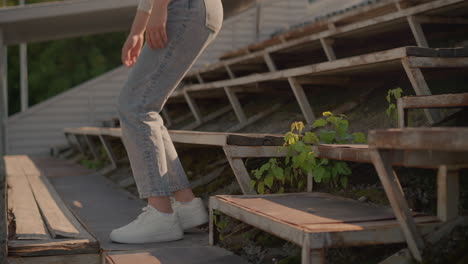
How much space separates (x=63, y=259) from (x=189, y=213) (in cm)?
62

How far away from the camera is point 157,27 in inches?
85.3

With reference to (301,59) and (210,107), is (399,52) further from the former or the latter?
(210,107)

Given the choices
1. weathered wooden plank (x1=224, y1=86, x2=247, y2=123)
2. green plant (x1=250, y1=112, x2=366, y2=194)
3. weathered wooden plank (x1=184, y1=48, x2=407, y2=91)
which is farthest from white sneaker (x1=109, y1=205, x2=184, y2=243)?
weathered wooden plank (x1=224, y1=86, x2=247, y2=123)

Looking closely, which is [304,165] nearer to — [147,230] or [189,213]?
[189,213]

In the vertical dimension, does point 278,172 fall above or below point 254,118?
below

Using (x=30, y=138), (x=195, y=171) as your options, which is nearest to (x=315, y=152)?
(x=195, y=171)

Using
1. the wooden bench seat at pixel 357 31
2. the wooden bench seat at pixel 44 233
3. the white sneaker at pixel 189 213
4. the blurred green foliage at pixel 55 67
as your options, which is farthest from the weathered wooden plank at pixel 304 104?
the blurred green foliage at pixel 55 67

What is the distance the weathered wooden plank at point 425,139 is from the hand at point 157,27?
1076 mm

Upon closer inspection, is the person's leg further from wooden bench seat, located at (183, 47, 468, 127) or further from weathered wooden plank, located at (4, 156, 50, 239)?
wooden bench seat, located at (183, 47, 468, 127)

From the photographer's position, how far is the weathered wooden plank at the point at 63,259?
1934 millimetres

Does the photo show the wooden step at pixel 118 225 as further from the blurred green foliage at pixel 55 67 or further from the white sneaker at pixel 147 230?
the blurred green foliage at pixel 55 67

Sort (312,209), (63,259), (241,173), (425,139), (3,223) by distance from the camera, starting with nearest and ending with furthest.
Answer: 1. (425,139)
2. (312,209)
3. (63,259)
4. (241,173)
5. (3,223)

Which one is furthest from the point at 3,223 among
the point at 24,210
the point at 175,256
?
the point at 175,256

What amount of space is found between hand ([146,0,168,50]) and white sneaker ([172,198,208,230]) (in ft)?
2.30
